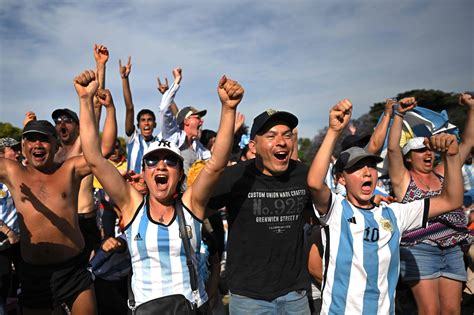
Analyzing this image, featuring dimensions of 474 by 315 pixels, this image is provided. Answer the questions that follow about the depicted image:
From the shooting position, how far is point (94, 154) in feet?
9.78

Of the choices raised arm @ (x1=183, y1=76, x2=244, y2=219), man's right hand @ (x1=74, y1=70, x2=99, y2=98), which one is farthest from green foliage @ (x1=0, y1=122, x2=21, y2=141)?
raised arm @ (x1=183, y1=76, x2=244, y2=219)

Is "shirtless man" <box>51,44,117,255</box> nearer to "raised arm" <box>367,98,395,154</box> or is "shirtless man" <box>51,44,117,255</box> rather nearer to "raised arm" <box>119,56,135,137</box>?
"raised arm" <box>119,56,135,137</box>

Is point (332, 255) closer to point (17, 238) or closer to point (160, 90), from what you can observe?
point (17, 238)

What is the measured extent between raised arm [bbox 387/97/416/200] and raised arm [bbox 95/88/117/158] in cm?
282

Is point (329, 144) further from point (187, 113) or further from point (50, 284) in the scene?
point (187, 113)

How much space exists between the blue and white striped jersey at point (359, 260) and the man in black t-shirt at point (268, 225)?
24 cm

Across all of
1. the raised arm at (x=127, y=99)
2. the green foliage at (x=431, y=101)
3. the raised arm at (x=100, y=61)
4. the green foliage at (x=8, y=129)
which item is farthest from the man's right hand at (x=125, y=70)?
the green foliage at (x=431, y=101)

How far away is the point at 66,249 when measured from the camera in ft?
13.3

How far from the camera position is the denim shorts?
418 centimetres

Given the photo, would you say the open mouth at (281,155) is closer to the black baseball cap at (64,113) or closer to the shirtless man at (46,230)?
the shirtless man at (46,230)

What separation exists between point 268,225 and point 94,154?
1413mm

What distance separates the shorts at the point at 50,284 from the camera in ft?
12.8

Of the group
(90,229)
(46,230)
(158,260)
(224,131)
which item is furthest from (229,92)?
(90,229)

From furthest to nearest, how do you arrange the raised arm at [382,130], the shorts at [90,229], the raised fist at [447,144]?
the shorts at [90,229], the raised arm at [382,130], the raised fist at [447,144]
